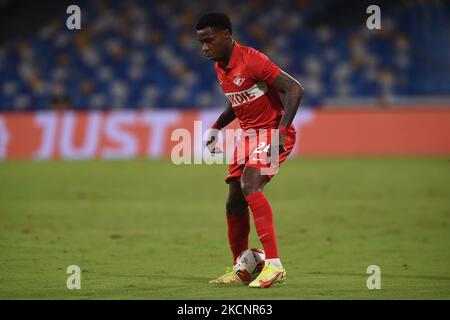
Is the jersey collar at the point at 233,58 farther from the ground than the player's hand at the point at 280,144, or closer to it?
farther from the ground

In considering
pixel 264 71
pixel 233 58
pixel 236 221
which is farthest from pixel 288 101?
pixel 236 221

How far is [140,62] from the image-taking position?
106 ft

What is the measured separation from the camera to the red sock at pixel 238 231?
8875 mm

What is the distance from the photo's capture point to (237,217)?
29.1 feet

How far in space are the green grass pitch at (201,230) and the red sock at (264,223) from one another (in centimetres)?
37

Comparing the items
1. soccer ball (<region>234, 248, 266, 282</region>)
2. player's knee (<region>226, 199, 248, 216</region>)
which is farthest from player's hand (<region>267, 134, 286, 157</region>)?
soccer ball (<region>234, 248, 266, 282</region>)

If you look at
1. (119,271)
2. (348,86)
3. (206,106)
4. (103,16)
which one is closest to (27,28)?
(103,16)

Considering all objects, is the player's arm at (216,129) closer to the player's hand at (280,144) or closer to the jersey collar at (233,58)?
the jersey collar at (233,58)

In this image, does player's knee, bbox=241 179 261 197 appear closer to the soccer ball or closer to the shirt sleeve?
the soccer ball

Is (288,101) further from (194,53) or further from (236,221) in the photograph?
(194,53)

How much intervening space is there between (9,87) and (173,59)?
5.93 metres

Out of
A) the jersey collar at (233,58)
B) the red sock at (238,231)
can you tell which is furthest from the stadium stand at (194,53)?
the jersey collar at (233,58)

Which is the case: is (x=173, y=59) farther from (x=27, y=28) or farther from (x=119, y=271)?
(x=119, y=271)

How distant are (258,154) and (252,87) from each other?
649mm
